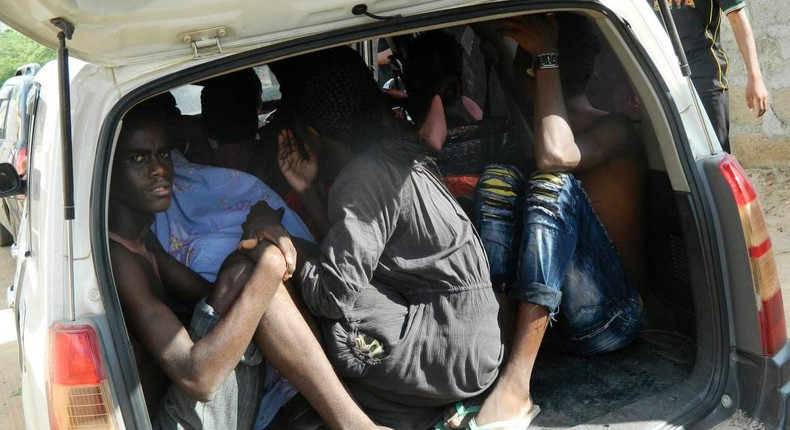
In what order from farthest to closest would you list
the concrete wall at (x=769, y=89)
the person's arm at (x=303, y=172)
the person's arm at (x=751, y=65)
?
the concrete wall at (x=769, y=89) < the person's arm at (x=751, y=65) < the person's arm at (x=303, y=172)

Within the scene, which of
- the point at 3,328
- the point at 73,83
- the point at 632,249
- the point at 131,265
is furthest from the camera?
the point at 3,328

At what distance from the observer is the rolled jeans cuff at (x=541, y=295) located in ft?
7.84

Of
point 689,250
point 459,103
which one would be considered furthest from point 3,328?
point 689,250

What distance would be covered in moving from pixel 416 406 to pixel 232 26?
47.3 inches

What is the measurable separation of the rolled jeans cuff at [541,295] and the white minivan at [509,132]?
0.31 m

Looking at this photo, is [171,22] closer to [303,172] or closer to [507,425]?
[303,172]

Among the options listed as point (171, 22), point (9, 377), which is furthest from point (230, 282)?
point (9, 377)

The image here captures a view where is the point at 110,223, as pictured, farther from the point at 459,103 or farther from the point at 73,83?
the point at 459,103

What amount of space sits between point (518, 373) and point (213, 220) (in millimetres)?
1003

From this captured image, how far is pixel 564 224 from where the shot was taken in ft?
8.00

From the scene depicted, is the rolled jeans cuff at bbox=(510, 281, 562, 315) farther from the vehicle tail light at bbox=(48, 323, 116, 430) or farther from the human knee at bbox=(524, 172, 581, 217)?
the vehicle tail light at bbox=(48, 323, 116, 430)

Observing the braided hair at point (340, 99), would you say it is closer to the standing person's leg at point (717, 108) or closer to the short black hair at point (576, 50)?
the short black hair at point (576, 50)

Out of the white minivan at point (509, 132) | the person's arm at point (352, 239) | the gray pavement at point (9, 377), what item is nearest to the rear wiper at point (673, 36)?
the white minivan at point (509, 132)

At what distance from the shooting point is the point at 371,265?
2180mm
